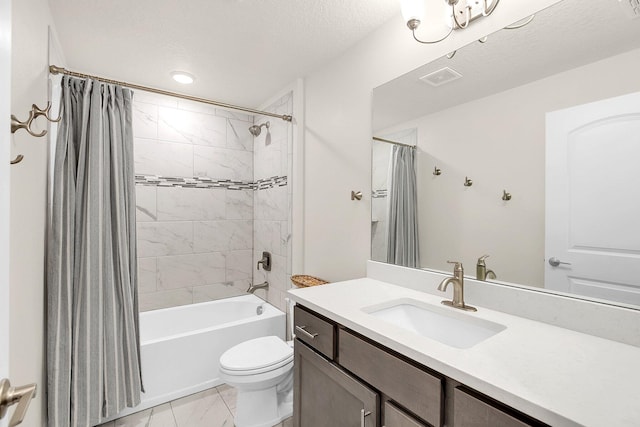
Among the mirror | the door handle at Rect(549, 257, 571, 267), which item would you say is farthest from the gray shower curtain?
the door handle at Rect(549, 257, 571, 267)

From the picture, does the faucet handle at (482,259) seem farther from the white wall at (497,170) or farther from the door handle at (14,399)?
the door handle at (14,399)

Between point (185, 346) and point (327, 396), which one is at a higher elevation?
point (327, 396)

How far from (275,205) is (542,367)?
2338 millimetres

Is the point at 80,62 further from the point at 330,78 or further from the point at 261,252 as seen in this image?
the point at 261,252

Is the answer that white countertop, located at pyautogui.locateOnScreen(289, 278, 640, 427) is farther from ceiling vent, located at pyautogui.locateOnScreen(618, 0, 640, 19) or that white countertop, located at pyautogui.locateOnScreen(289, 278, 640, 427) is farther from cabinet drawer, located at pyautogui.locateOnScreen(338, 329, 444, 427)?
ceiling vent, located at pyautogui.locateOnScreen(618, 0, 640, 19)

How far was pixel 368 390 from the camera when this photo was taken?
3.26 ft

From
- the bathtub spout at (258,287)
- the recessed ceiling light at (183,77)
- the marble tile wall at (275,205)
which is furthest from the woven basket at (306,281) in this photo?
the recessed ceiling light at (183,77)

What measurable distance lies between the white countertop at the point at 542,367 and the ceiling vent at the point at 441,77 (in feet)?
3.47

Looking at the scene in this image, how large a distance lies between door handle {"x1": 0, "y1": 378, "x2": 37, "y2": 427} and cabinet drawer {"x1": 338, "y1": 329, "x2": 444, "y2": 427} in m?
0.85

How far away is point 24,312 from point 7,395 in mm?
927

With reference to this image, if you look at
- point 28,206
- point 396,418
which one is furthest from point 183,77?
point 396,418

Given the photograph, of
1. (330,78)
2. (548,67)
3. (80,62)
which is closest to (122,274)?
(80,62)

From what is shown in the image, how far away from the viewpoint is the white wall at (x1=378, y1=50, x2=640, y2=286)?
105 centimetres

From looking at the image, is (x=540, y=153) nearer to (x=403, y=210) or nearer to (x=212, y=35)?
(x=403, y=210)
